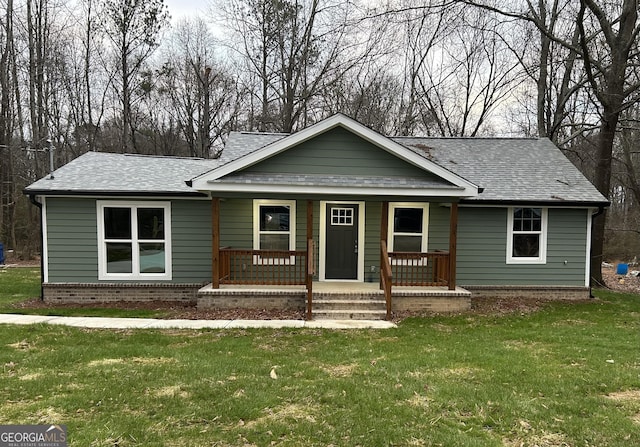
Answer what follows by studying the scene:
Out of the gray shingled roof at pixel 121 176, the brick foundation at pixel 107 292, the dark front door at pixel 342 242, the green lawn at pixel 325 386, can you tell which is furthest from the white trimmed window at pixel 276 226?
the green lawn at pixel 325 386

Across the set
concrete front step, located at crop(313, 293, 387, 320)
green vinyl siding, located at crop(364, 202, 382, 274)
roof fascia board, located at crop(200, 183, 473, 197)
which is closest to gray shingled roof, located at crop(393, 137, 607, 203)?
roof fascia board, located at crop(200, 183, 473, 197)

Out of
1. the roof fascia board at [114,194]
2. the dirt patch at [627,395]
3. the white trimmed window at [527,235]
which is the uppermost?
the roof fascia board at [114,194]

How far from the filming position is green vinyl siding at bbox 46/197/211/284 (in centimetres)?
925

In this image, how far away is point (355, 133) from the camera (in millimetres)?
8734

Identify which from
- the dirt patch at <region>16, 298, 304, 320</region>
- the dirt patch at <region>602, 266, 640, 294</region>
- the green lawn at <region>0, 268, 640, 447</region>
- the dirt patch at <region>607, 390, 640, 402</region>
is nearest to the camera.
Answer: the green lawn at <region>0, 268, 640, 447</region>

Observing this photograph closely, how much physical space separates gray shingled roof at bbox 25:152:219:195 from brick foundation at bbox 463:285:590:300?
7.75 metres

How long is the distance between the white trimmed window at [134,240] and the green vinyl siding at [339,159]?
312 centimetres

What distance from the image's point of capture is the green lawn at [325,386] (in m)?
3.34

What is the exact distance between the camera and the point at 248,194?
328 inches

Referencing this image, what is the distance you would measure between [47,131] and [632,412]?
25661 mm

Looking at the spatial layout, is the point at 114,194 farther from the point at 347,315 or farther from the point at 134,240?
the point at 347,315

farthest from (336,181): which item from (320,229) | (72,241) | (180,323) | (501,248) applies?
(72,241)

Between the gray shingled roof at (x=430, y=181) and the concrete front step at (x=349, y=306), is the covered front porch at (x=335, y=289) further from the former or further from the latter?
the gray shingled roof at (x=430, y=181)

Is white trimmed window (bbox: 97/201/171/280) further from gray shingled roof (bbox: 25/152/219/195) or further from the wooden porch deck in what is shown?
the wooden porch deck
